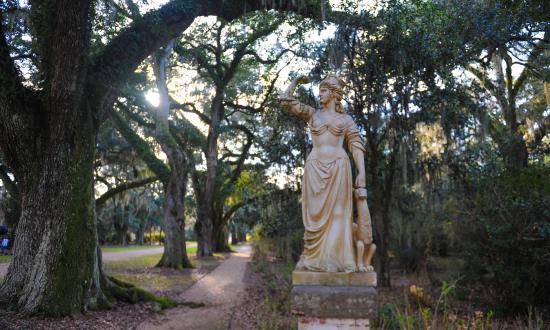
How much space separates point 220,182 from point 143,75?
29.9ft

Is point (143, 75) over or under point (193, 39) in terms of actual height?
under

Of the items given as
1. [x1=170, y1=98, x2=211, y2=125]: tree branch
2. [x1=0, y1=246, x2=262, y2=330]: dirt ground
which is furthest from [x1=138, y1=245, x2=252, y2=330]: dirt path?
[x1=170, y1=98, x2=211, y2=125]: tree branch

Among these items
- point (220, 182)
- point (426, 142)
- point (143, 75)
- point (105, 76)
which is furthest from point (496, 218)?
point (220, 182)

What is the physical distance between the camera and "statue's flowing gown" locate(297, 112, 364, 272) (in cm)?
454

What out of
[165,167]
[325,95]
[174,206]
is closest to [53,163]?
[325,95]

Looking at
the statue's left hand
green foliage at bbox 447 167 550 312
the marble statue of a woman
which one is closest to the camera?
the marble statue of a woman

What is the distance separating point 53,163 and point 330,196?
4809mm

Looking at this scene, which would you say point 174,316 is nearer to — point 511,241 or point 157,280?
point 157,280

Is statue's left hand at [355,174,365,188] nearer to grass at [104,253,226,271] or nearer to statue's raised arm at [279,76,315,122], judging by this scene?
statue's raised arm at [279,76,315,122]

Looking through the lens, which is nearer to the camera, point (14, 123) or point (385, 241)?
point (14, 123)

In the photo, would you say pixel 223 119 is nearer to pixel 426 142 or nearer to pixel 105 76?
pixel 426 142

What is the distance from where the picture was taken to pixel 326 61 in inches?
415

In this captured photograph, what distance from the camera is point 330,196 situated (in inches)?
184

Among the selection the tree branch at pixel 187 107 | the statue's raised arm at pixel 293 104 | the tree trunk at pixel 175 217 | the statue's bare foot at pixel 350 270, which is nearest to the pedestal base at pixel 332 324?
the statue's bare foot at pixel 350 270
